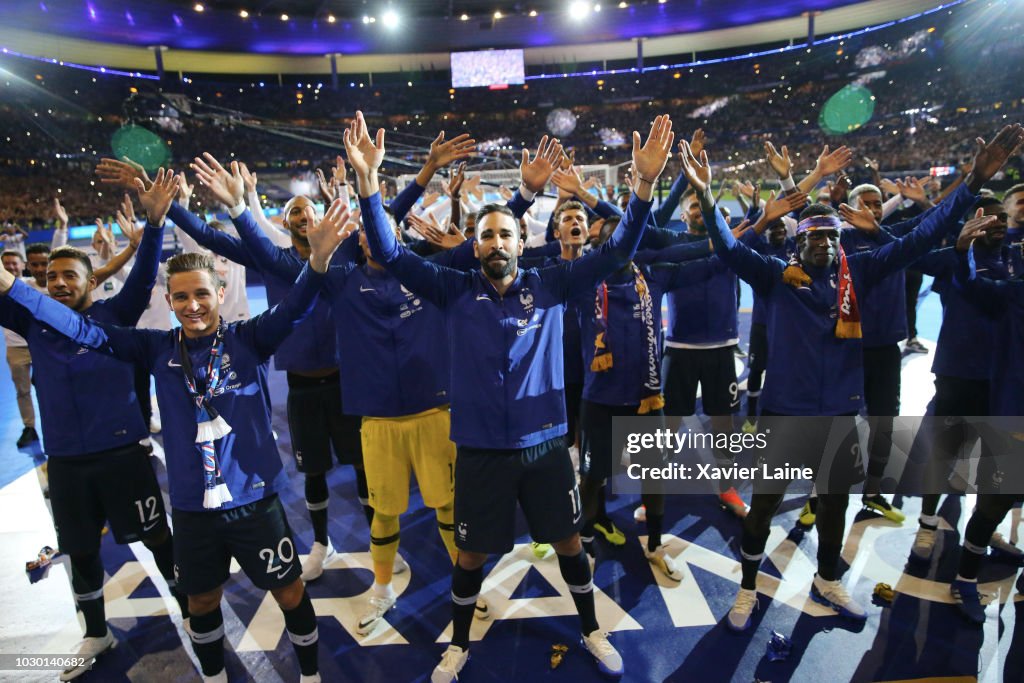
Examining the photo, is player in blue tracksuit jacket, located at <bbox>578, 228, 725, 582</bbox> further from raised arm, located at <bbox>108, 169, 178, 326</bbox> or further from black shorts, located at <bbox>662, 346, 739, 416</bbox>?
raised arm, located at <bbox>108, 169, 178, 326</bbox>

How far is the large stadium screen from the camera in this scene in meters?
33.6

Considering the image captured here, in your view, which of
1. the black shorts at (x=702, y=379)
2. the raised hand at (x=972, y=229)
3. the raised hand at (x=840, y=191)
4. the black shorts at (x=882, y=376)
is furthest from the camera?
the raised hand at (x=840, y=191)

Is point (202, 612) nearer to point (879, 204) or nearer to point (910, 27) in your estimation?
point (879, 204)

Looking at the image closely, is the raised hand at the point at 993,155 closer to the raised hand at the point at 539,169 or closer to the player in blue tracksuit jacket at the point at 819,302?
the player in blue tracksuit jacket at the point at 819,302

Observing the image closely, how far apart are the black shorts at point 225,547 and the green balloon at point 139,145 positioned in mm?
34108

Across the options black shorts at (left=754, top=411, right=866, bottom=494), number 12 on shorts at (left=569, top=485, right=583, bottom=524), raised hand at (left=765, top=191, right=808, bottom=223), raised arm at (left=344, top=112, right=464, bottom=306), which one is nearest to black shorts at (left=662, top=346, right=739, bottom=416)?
raised hand at (left=765, top=191, right=808, bottom=223)

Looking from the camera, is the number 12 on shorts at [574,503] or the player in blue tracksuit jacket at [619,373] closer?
the number 12 on shorts at [574,503]

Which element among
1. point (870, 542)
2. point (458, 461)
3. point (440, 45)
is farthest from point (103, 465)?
point (440, 45)

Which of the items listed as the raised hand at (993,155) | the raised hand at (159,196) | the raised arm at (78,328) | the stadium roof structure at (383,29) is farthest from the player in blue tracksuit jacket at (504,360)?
the stadium roof structure at (383,29)

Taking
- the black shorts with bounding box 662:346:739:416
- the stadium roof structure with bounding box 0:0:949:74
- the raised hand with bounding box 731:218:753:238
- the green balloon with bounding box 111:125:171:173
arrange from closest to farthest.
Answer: the black shorts with bounding box 662:346:739:416 → the raised hand with bounding box 731:218:753:238 → the stadium roof structure with bounding box 0:0:949:74 → the green balloon with bounding box 111:125:171:173

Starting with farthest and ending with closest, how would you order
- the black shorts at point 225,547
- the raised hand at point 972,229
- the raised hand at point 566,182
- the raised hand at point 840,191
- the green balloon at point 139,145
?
the green balloon at point 139,145 → the raised hand at point 840,191 → the raised hand at point 566,182 → the raised hand at point 972,229 → the black shorts at point 225,547

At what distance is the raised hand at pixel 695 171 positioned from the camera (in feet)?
11.2

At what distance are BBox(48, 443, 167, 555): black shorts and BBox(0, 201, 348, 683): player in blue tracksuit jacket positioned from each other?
2.37 ft

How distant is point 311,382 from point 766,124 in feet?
127
